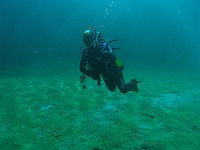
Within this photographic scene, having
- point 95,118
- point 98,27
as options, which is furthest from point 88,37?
point 98,27

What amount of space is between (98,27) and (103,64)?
42.3m

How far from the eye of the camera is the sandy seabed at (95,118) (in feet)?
23.0

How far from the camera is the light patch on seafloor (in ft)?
35.4

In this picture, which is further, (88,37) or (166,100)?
(166,100)

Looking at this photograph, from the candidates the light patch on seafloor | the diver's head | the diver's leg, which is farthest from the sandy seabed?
the diver's head

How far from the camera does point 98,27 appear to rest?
157 ft

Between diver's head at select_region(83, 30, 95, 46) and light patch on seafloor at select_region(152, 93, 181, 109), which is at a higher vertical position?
diver's head at select_region(83, 30, 95, 46)

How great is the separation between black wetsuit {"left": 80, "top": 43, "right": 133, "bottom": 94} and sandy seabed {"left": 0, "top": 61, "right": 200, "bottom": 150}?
1682 millimetres

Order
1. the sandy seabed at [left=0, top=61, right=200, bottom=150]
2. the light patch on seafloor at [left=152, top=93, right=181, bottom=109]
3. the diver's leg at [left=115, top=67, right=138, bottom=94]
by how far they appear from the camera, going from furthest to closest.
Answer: the light patch on seafloor at [left=152, top=93, right=181, bottom=109] → the sandy seabed at [left=0, top=61, right=200, bottom=150] → the diver's leg at [left=115, top=67, right=138, bottom=94]

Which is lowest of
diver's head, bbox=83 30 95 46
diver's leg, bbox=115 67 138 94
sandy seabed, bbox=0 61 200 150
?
sandy seabed, bbox=0 61 200 150

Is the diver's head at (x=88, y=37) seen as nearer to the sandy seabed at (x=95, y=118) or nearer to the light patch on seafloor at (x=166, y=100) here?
the sandy seabed at (x=95, y=118)

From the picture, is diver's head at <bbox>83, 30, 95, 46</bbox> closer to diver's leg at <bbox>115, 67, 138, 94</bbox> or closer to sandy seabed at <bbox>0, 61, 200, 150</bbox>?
diver's leg at <bbox>115, 67, 138, 94</bbox>

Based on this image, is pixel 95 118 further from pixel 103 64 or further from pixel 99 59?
pixel 99 59

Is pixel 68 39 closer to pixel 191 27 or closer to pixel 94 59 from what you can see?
pixel 94 59
